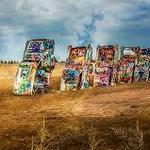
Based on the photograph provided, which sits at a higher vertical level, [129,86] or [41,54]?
[41,54]

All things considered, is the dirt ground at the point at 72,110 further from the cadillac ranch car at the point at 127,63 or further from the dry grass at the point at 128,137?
the cadillac ranch car at the point at 127,63

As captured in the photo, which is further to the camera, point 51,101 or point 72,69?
point 72,69

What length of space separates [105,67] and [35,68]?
19.9 feet

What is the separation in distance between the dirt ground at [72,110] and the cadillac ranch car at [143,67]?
2.31m

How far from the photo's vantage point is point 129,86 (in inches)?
1395

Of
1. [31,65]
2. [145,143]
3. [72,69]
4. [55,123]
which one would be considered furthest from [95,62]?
[145,143]

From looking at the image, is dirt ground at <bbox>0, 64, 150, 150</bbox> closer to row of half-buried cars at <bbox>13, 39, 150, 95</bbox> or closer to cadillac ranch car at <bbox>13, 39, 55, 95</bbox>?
cadillac ranch car at <bbox>13, 39, 55, 95</bbox>

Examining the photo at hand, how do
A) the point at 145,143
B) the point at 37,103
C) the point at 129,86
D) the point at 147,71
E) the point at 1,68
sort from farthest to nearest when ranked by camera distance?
the point at 1,68
the point at 147,71
the point at 129,86
the point at 37,103
the point at 145,143

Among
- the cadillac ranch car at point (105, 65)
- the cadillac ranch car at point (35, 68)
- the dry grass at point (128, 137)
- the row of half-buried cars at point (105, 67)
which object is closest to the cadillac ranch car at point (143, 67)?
the row of half-buried cars at point (105, 67)

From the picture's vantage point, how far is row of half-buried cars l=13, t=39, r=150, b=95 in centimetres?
3638

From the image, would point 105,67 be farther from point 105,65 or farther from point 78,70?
point 78,70

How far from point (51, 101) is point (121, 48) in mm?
10952

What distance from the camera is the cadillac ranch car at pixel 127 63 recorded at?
38.7 meters

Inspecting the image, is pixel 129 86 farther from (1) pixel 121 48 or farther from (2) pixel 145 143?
(2) pixel 145 143
